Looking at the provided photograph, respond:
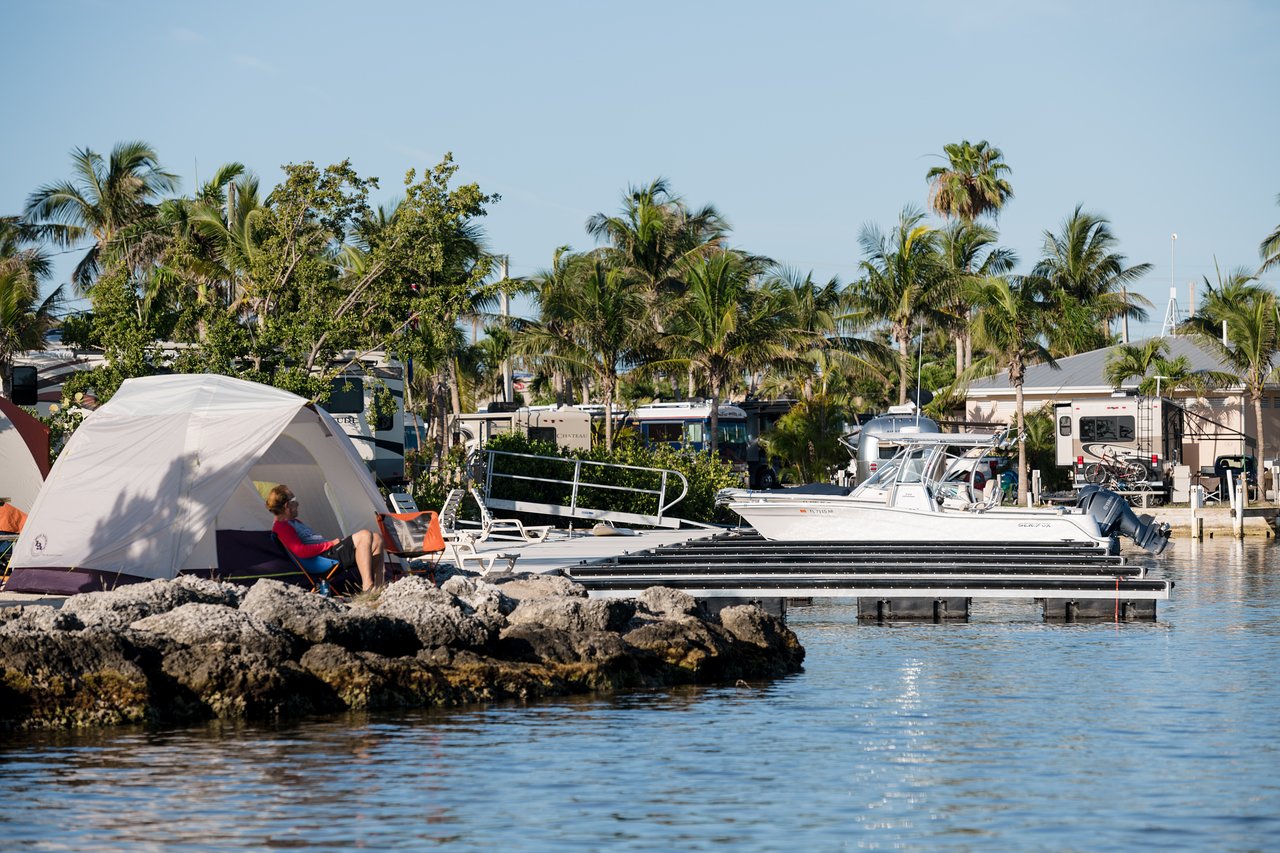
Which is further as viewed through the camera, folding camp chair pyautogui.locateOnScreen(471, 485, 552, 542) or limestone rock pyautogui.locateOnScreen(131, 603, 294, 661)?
folding camp chair pyautogui.locateOnScreen(471, 485, 552, 542)

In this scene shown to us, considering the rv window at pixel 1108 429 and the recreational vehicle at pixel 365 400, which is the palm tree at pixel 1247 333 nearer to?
the rv window at pixel 1108 429

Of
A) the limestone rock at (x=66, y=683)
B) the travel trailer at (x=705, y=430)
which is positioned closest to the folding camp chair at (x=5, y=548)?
the limestone rock at (x=66, y=683)

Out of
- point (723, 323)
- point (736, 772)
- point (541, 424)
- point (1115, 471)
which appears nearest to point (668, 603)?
point (736, 772)

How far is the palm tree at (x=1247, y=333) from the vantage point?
41906 mm

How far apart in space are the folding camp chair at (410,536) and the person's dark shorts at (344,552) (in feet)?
2.14

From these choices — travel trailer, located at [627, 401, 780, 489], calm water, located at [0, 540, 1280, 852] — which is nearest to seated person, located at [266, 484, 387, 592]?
calm water, located at [0, 540, 1280, 852]

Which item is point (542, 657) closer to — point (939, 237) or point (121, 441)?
point (121, 441)

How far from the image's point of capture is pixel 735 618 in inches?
561

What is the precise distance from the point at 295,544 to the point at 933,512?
11.0 m

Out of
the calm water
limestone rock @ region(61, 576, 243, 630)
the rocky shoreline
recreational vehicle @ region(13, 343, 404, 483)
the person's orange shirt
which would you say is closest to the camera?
the calm water

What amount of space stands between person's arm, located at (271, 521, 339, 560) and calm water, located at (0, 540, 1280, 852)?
407cm

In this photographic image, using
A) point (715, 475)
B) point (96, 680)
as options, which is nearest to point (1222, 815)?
point (96, 680)

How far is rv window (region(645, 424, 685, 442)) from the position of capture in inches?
1774

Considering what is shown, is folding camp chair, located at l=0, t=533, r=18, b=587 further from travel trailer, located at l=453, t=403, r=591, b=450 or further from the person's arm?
travel trailer, located at l=453, t=403, r=591, b=450
